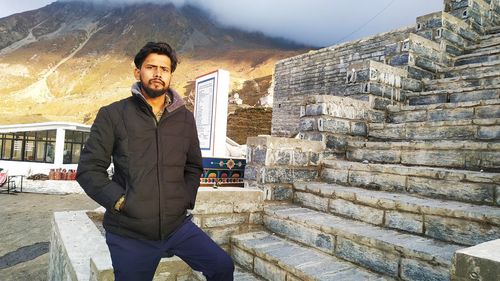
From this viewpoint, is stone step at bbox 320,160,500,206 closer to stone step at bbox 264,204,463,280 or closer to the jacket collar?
stone step at bbox 264,204,463,280

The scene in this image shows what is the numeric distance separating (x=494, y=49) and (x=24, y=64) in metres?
90.0

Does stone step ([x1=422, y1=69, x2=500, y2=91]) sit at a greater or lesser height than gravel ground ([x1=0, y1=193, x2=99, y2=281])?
greater

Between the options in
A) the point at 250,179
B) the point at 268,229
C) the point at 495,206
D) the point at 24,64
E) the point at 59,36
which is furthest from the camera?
the point at 59,36

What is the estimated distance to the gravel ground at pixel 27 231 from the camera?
618cm

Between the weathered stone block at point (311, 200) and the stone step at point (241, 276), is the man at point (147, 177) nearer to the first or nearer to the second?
the stone step at point (241, 276)

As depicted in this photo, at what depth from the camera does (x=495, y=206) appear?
274 cm

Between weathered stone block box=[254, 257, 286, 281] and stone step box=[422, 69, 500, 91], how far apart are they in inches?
166

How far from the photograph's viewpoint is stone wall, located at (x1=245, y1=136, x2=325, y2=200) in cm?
415

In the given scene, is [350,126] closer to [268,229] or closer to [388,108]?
[388,108]

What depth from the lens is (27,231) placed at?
815cm

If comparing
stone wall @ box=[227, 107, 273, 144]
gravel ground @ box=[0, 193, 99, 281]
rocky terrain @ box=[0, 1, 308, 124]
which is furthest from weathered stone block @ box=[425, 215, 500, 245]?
rocky terrain @ box=[0, 1, 308, 124]

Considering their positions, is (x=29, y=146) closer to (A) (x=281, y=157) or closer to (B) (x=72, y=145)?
(B) (x=72, y=145)

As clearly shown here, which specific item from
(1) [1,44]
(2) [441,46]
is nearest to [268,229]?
(2) [441,46]

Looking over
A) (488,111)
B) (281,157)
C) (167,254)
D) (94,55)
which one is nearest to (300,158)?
(281,157)
